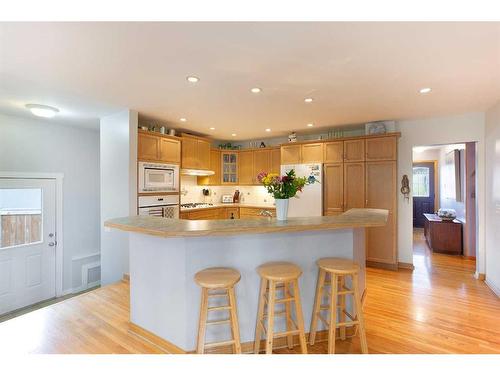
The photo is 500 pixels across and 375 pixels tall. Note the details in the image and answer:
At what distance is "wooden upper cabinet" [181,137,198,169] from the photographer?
4.59m

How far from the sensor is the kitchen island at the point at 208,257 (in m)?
1.88

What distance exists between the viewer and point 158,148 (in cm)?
398

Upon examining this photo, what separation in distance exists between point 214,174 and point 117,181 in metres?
2.31

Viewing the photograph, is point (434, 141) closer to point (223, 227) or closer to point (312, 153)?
point (312, 153)

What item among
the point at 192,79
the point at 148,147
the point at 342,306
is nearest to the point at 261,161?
the point at 148,147

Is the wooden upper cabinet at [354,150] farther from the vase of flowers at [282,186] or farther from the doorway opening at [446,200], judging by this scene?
the vase of flowers at [282,186]

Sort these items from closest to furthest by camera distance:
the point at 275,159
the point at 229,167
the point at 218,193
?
the point at 275,159
the point at 229,167
the point at 218,193

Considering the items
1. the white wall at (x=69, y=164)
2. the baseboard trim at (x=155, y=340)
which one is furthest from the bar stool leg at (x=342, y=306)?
the white wall at (x=69, y=164)

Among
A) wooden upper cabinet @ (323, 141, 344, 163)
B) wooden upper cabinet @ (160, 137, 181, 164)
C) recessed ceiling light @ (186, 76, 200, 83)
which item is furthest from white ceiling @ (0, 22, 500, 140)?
wooden upper cabinet @ (323, 141, 344, 163)

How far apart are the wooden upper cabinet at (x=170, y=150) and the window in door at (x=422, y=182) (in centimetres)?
739

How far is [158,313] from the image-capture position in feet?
6.75

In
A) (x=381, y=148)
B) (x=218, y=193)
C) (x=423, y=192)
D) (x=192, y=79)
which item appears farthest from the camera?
(x=423, y=192)

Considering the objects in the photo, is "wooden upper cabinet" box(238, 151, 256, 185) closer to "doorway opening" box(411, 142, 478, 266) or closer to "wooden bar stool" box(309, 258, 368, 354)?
"doorway opening" box(411, 142, 478, 266)

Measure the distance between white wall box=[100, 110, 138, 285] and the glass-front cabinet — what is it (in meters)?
2.45
